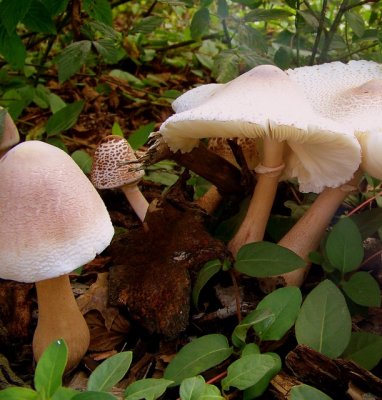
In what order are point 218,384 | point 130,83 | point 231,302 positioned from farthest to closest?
point 130,83
point 231,302
point 218,384

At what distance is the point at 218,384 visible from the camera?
1563 millimetres

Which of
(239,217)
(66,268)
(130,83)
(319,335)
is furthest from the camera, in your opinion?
(130,83)

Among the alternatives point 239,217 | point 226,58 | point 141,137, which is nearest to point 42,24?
point 141,137

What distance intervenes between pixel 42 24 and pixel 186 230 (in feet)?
4.02

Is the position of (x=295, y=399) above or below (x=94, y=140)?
above

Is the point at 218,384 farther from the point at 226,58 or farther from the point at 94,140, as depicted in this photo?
the point at 94,140

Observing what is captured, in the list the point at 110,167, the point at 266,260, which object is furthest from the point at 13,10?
the point at 266,260

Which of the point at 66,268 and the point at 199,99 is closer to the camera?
the point at 66,268

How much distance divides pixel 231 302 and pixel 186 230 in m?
0.36

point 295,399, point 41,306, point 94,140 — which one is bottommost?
point 94,140

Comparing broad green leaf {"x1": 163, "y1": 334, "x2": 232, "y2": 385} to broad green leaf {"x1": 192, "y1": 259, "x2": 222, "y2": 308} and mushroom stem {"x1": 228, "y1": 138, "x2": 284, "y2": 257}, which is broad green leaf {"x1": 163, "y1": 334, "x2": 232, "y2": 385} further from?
mushroom stem {"x1": 228, "y1": 138, "x2": 284, "y2": 257}

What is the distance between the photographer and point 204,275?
177 cm

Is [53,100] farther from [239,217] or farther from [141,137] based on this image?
[239,217]

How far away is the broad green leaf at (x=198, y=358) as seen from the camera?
4.56ft
